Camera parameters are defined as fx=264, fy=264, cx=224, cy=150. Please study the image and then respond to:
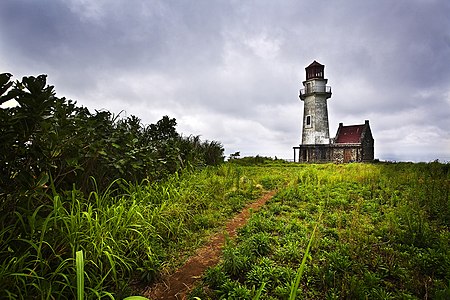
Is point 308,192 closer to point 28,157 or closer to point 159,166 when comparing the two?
point 159,166

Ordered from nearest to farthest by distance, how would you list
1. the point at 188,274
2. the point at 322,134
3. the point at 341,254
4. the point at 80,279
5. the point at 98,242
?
the point at 80,279
the point at 98,242
the point at 188,274
the point at 341,254
the point at 322,134

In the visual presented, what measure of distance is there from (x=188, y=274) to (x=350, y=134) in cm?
2757

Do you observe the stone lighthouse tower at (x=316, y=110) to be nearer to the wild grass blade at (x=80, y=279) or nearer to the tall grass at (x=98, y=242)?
the tall grass at (x=98, y=242)

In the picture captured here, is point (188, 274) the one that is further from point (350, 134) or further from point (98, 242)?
point (350, 134)

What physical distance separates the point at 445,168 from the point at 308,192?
6.13 meters

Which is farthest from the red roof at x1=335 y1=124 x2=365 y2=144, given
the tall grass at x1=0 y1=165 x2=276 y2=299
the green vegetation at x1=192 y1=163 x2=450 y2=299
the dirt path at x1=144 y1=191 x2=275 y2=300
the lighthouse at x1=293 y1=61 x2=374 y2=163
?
the dirt path at x1=144 y1=191 x2=275 y2=300

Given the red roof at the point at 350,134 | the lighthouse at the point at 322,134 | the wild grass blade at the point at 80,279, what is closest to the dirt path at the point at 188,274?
the wild grass blade at the point at 80,279

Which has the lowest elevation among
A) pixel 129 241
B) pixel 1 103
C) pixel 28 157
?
pixel 129 241

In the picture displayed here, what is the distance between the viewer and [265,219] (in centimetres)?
415

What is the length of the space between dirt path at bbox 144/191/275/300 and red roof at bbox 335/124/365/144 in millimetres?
25633

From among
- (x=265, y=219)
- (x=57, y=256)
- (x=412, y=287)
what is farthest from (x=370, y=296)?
(x=57, y=256)

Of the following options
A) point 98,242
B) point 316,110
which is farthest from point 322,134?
point 98,242

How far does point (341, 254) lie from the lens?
2.85 m

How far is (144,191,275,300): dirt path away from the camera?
2437 mm
